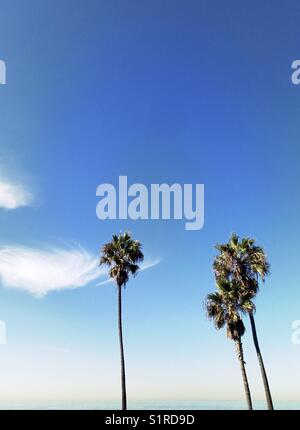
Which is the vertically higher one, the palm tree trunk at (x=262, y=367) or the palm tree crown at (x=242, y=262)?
the palm tree crown at (x=242, y=262)

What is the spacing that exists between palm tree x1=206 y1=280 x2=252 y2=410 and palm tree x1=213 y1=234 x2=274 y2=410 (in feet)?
3.26

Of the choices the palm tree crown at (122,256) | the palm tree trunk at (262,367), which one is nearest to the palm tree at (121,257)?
the palm tree crown at (122,256)

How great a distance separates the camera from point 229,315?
36.3 m

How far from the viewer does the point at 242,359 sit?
36250 millimetres

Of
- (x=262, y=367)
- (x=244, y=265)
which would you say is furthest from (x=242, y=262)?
(x=262, y=367)

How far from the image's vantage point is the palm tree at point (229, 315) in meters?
36.2

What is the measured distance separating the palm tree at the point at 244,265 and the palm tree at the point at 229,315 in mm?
995

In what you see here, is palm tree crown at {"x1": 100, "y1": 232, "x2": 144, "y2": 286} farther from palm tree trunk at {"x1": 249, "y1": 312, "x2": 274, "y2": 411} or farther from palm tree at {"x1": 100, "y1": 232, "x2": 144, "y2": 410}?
palm tree trunk at {"x1": 249, "y1": 312, "x2": 274, "y2": 411}

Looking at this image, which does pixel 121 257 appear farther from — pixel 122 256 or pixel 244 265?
pixel 244 265

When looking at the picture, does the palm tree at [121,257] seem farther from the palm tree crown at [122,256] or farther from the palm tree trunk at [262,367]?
the palm tree trunk at [262,367]

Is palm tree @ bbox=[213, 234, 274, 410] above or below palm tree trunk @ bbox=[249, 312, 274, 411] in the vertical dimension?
above

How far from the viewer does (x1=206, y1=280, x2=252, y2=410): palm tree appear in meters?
36.2

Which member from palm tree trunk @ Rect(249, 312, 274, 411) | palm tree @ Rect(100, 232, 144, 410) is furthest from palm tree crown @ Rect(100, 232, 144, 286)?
palm tree trunk @ Rect(249, 312, 274, 411)
